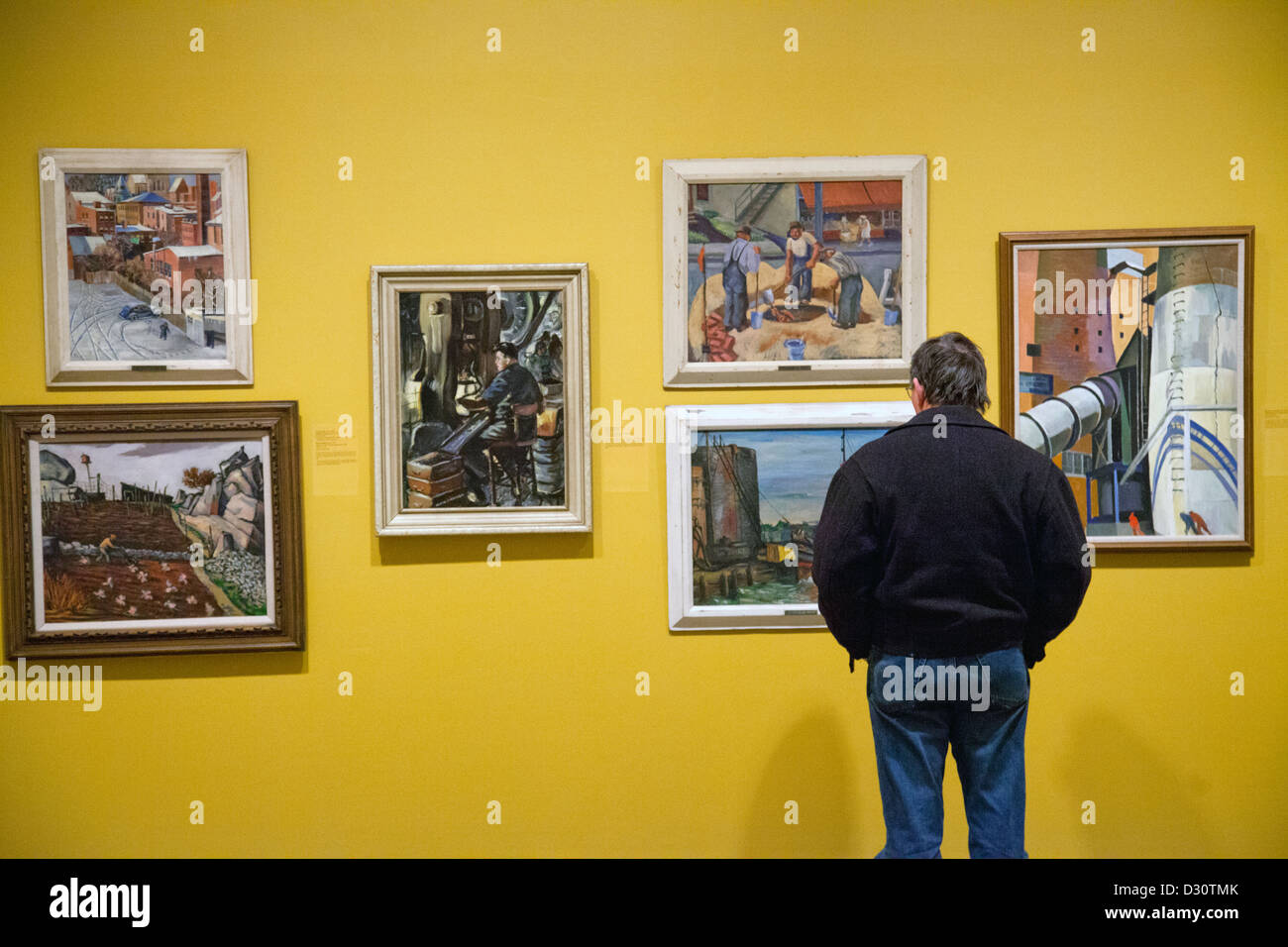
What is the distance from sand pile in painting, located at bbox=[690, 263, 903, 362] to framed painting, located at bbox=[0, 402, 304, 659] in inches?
57.6

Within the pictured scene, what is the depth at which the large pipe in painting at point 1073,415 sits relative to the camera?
10.2 feet

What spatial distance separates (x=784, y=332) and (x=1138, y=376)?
1253 millimetres

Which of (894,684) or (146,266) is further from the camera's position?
(146,266)

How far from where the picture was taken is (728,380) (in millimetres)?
3094

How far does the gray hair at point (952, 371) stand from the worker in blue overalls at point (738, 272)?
784 millimetres

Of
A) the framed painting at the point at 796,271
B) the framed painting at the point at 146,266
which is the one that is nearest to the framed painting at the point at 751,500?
the framed painting at the point at 796,271

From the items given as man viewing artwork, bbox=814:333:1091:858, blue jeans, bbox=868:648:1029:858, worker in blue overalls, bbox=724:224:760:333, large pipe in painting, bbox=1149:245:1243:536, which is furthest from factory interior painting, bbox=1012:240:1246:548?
blue jeans, bbox=868:648:1029:858

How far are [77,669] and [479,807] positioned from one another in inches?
57.8

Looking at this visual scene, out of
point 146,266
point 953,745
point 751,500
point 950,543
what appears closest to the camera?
point 950,543

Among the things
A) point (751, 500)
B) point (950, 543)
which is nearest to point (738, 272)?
point (751, 500)

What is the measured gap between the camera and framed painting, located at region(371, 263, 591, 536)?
305 centimetres

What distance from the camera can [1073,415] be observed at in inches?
122

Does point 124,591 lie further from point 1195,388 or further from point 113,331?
point 1195,388

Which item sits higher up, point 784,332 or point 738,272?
point 738,272
